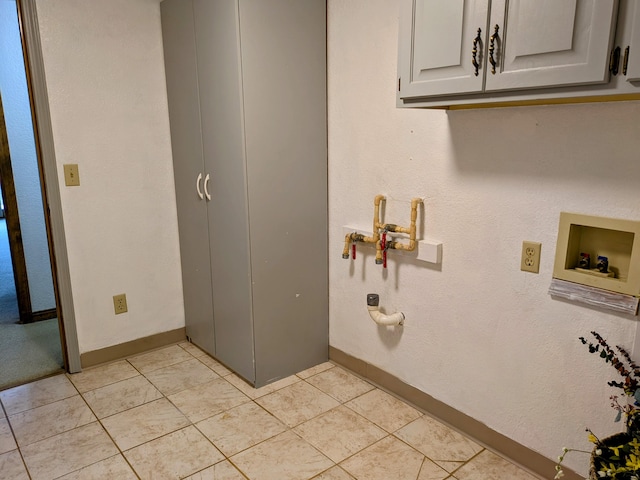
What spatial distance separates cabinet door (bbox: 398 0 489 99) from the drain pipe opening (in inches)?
39.7

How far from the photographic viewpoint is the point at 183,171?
2.75 m

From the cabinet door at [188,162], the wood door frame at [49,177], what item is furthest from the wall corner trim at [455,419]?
the wood door frame at [49,177]

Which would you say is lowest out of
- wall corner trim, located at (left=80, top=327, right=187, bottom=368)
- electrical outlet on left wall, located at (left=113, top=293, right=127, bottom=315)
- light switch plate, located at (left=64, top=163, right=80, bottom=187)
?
wall corner trim, located at (left=80, top=327, right=187, bottom=368)

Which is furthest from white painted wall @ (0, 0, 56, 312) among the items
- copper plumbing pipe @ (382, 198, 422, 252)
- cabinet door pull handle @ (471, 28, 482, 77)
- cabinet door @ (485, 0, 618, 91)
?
cabinet door @ (485, 0, 618, 91)

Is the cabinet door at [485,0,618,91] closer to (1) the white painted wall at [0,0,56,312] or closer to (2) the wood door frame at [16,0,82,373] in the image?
(2) the wood door frame at [16,0,82,373]

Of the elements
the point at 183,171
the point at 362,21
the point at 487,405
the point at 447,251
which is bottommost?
the point at 487,405

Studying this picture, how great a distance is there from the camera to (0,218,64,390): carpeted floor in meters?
2.68

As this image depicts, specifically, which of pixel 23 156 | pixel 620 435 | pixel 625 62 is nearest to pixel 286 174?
pixel 625 62

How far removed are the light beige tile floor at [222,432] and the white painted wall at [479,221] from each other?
22cm

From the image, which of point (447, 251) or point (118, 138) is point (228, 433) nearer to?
point (447, 251)

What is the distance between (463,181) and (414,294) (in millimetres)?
594

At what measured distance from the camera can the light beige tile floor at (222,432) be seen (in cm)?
189

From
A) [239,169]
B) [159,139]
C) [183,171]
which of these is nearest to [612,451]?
[239,169]

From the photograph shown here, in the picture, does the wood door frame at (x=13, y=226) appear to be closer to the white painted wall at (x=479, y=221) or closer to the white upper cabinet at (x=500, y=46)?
the white painted wall at (x=479, y=221)
